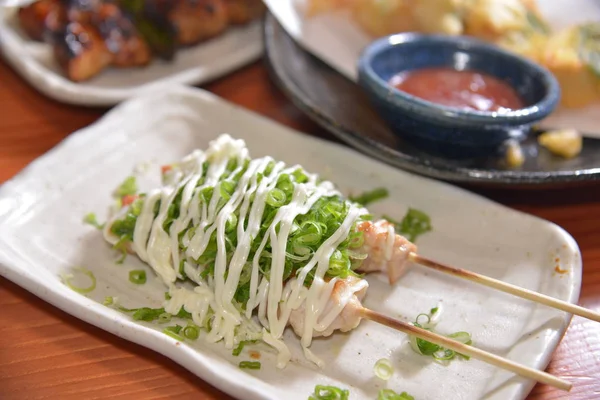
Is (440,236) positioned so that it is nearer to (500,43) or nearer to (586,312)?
(586,312)

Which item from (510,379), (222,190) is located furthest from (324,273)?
(510,379)

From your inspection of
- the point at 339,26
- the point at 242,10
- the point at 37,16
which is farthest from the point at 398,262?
the point at 37,16

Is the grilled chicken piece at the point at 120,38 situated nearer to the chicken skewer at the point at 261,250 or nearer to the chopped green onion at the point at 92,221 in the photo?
the chopped green onion at the point at 92,221

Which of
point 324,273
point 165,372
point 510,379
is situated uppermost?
point 324,273

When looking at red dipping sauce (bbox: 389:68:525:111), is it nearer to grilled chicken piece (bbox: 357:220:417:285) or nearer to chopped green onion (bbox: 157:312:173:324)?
grilled chicken piece (bbox: 357:220:417:285)

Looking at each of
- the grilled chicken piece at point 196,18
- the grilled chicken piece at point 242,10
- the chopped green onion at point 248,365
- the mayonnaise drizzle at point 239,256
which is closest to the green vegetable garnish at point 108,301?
the mayonnaise drizzle at point 239,256

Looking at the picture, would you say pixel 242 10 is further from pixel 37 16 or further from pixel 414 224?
pixel 414 224
